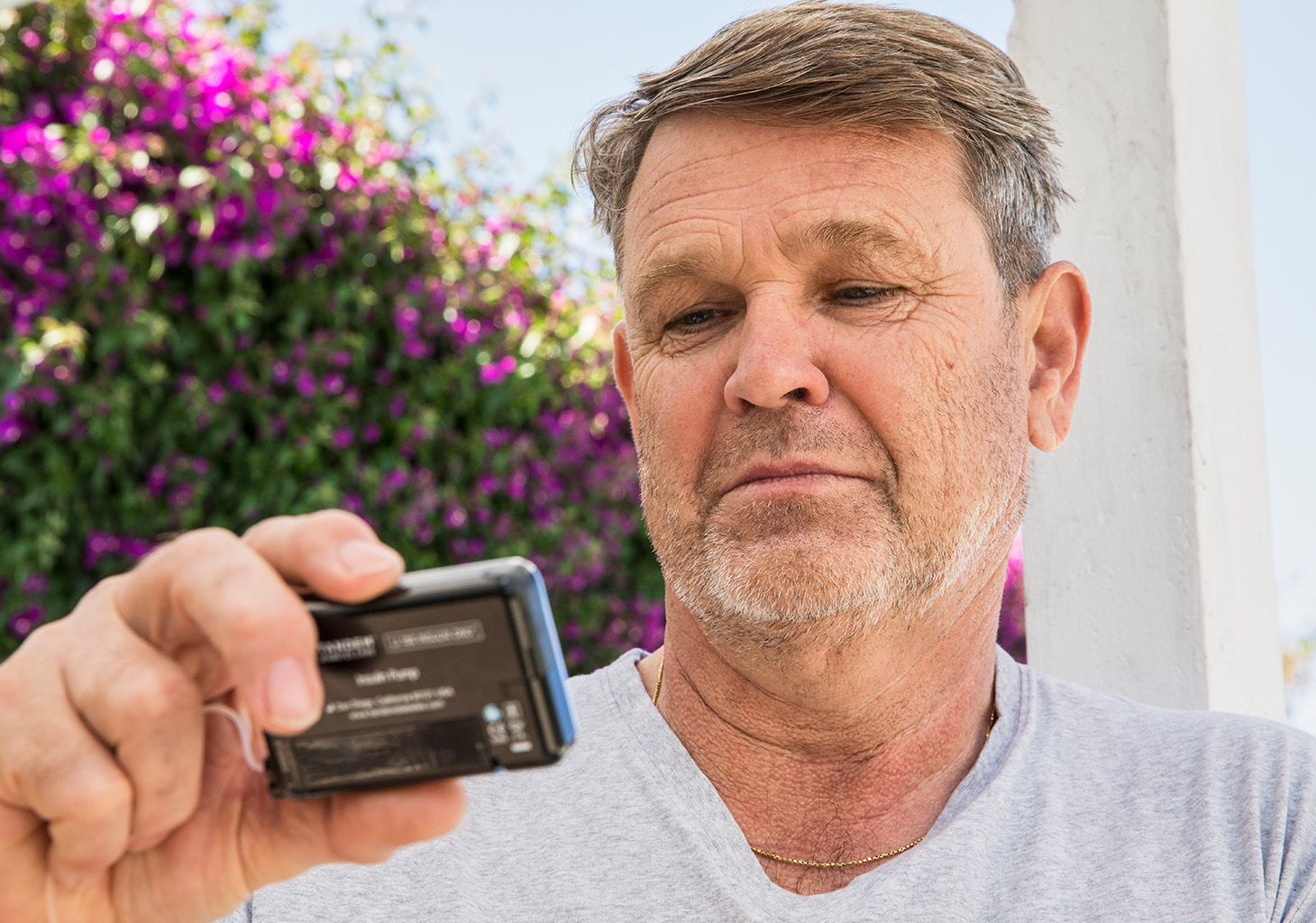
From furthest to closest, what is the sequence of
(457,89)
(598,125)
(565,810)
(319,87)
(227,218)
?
(457,89), (319,87), (227,218), (598,125), (565,810)

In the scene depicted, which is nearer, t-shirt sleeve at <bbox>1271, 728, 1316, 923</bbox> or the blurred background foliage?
t-shirt sleeve at <bbox>1271, 728, 1316, 923</bbox>

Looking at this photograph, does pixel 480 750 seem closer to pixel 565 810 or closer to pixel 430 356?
pixel 565 810

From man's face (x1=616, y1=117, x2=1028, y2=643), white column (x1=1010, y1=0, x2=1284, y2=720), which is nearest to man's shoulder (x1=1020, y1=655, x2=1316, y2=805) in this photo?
man's face (x1=616, y1=117, x2=1028, y2=643)

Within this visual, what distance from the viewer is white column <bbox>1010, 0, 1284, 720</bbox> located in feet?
7.64

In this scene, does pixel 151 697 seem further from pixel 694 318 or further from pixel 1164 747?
pixel 1164 747

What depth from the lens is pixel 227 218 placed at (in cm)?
378

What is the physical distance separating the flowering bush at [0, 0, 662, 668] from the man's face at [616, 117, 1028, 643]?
91.7 inches

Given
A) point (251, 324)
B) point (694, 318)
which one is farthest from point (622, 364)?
point (251, 324)

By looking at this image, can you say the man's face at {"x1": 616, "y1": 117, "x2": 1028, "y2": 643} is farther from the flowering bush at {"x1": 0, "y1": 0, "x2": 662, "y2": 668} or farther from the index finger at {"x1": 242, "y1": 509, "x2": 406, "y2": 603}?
the flowering bush at {"x1": 0, "y1": 0, "x2": 662, "y2": 668}

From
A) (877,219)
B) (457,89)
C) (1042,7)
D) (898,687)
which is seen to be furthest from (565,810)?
(457,89)

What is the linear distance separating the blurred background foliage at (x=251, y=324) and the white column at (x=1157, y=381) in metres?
2.35

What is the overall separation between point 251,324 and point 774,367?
2.64m

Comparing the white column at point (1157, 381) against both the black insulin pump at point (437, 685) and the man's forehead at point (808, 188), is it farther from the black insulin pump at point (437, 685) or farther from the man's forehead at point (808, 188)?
the black insulin pump at point (437, 685)

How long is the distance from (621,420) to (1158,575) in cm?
265
